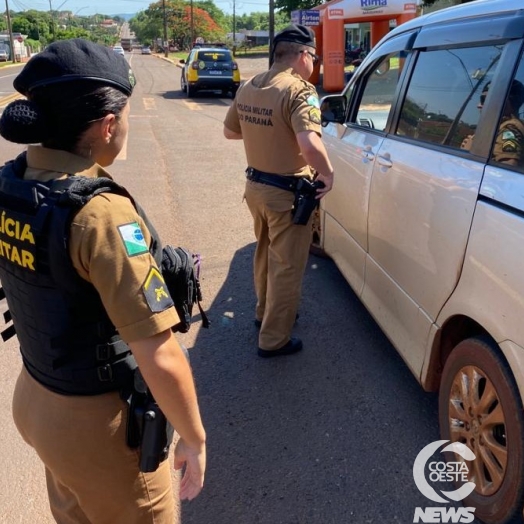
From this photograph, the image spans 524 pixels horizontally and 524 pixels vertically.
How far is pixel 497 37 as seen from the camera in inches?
93.4

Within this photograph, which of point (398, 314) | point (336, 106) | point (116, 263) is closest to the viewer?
point (116, 263)

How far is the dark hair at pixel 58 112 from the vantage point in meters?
1.38

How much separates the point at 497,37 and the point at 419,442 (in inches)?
74.4

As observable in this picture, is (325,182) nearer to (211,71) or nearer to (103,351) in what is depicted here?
(103,351)

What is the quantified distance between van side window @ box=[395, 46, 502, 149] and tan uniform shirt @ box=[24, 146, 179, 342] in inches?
67.5

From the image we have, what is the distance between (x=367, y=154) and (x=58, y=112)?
236 cm

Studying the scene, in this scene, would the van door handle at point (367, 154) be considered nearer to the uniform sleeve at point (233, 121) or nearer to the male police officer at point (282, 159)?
the male police officer at point (282, 159)

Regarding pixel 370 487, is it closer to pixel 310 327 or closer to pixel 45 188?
pixel 310 327

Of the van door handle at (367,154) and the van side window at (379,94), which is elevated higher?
the van side window at (379,94)

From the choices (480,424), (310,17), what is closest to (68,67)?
→ (480,424)

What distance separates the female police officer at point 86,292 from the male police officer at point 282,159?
1710 mm

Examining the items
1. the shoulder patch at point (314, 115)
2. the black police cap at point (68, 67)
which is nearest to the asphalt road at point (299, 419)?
the shoulder patch at point (314, 115)

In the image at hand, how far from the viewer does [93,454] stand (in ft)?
5.09

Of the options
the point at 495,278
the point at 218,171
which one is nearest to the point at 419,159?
the point at 495,278
